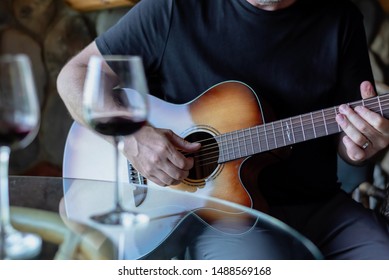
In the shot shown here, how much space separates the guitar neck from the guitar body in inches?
0.6

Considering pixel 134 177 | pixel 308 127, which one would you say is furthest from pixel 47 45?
pixel 308 127

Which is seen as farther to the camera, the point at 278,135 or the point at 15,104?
the point at 278,135

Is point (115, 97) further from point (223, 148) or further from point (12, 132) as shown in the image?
point (223, 148)

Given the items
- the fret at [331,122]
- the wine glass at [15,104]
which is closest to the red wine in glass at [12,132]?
the wine glass at [15,104]

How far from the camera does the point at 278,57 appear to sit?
114 centimetres

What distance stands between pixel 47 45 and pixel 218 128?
1.47 ft

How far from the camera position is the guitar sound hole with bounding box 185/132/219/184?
1.09 metres

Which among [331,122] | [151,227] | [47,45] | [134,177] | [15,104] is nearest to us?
[15,104]

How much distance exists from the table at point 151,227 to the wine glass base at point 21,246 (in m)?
0.02

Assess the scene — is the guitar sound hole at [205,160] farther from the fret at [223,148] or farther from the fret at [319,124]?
the fret at [319,124]
